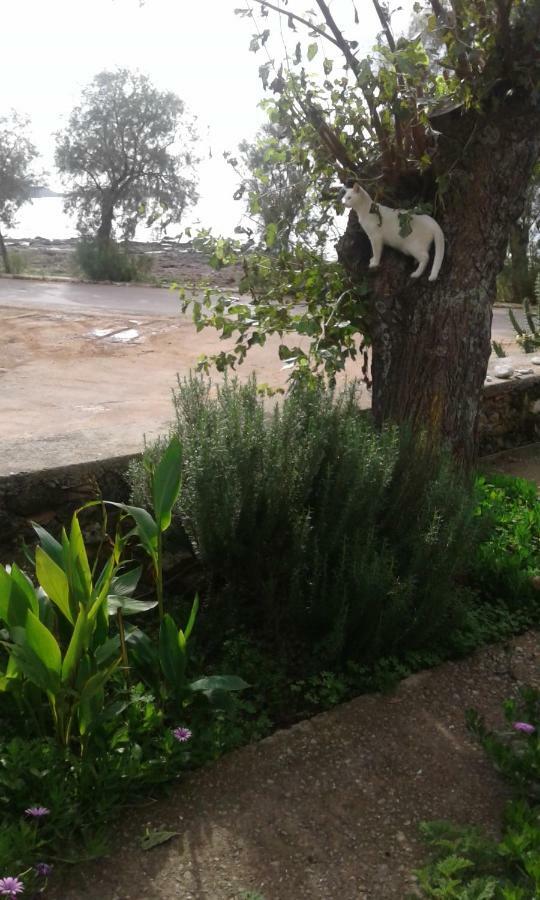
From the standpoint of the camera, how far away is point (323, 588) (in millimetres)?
3061

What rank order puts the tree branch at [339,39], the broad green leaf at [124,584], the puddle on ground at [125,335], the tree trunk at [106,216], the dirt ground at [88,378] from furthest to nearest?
the tree trunk at [106,216] → the puddle on ground at [125,335] → the tree branch at [339,39] → the dirt ground at [88,378] → the broad green leaf at [124,584]

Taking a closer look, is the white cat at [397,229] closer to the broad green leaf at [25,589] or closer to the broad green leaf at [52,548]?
the broad green leaf at [52,548]

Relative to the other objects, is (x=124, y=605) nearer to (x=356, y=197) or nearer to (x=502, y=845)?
(x=502, y=845)

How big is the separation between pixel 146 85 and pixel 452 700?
2087cm

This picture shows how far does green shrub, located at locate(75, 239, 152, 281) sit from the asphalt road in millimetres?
1013

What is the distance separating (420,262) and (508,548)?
4.37 ft

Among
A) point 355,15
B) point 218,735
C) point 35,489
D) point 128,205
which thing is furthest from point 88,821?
point 128,205

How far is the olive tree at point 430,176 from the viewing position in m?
3.97

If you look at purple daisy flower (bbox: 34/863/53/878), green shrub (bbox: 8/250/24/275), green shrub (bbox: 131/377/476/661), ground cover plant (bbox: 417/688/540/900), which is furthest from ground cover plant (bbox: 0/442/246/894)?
green shrub (bbox: 8/250/24/275)

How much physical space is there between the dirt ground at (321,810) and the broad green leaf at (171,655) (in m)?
0.29

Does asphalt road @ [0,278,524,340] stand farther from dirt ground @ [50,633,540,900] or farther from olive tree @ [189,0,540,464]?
dirt ground @ [50,633,540,900]

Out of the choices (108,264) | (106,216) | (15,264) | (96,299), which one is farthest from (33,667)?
(106,216)

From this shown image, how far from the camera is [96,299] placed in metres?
12.9

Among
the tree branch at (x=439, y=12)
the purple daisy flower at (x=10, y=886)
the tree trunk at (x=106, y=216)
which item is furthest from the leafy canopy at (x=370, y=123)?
the tree trunk at (x=106, y=216)
